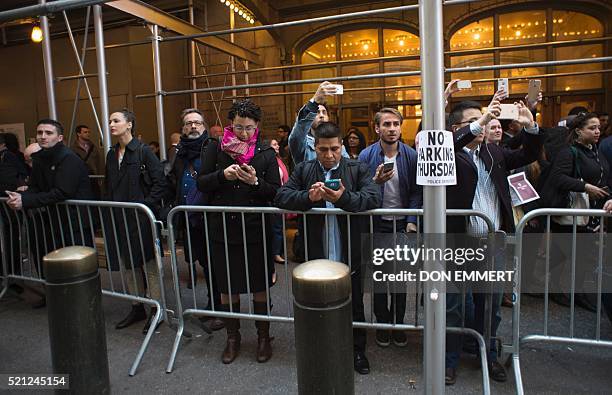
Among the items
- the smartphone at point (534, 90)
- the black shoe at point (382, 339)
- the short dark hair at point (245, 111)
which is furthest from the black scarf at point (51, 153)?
the smartphone at point (534, 90)

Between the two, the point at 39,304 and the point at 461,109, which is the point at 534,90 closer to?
the point at 461,109

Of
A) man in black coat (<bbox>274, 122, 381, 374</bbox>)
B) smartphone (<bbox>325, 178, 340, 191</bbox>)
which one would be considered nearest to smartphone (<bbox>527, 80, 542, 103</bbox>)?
man in black coat (<bbox>274, 122, 381, 374</bbox>)

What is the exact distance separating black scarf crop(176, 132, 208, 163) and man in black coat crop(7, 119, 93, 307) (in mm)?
1037

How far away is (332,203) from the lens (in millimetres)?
3125

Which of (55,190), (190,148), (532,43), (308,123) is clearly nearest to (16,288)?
(55,190)

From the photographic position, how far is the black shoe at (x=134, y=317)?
4.23m

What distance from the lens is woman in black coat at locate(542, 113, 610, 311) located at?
4.09 m

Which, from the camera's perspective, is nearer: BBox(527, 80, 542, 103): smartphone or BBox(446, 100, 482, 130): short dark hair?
BBox(527, 80, 542, 103): smartphone

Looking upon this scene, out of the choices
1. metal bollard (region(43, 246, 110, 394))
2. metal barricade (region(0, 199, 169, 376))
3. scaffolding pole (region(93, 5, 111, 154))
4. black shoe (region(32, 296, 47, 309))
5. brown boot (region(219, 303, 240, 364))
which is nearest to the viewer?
metal bollard (region(43, 246, 110, 394))

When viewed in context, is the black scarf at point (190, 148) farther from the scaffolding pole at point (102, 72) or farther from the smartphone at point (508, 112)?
the smartphone at point (508, 112)

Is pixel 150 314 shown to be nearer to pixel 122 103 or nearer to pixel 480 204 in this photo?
pixel 480 204

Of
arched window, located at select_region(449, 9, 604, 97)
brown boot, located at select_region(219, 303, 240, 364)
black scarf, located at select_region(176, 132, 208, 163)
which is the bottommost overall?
brown boot, located at select_region(219, 303, 240, 364)

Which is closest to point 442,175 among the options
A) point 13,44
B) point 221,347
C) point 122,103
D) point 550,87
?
point 221,347

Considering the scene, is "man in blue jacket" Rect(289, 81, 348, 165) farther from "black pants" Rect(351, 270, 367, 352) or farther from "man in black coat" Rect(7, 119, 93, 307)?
"man in black coat" Rect(7, 119, 93, 307)
